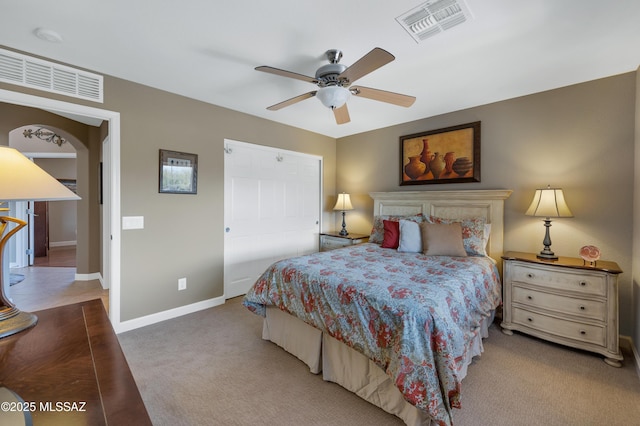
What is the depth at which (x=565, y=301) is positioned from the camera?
244 cm

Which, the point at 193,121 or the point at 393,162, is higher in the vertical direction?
the point at 193,121

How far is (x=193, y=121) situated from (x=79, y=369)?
2.96 m

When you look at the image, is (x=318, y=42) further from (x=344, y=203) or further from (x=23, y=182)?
(x=344, y=203)

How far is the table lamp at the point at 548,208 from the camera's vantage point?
8.52 feet

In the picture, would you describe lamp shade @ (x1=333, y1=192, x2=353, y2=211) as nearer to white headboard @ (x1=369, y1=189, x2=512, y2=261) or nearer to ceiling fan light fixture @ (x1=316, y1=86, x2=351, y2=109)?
white headboard @ (x1=369, y1=189, x2=512, y2=261)

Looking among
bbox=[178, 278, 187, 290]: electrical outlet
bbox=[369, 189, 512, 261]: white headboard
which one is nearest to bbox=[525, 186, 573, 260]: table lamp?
bbox=[369, 189, 512, 261]: white headboard

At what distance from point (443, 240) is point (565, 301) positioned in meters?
1.10

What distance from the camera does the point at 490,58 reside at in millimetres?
2336

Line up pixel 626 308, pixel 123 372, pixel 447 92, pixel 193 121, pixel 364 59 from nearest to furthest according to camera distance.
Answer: pixel 123 372
pixel 364 59
pixel 626 308
pixel 447 92
pixel 193 121

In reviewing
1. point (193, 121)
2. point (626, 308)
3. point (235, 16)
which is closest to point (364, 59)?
point (235, 16)

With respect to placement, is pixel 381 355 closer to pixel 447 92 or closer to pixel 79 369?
pixel 79 369

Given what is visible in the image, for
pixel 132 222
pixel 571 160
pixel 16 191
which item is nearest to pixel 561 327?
pixel 571 160

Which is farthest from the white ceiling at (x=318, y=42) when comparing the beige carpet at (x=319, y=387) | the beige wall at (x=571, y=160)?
the beige carpet at (x=319, y=387)

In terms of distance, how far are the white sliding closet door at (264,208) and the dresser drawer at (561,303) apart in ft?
9.89
